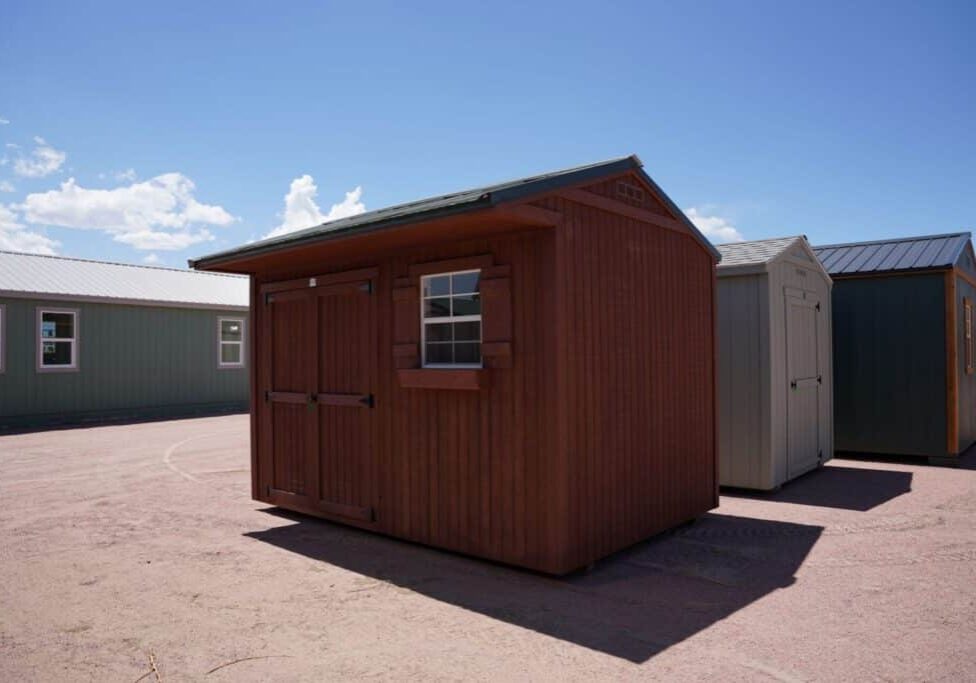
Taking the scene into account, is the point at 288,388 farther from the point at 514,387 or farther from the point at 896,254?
the point at 896,254

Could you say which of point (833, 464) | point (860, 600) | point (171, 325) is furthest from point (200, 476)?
point (171, 325)

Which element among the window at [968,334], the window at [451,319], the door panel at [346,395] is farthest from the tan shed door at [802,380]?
the door panel at [346,395]

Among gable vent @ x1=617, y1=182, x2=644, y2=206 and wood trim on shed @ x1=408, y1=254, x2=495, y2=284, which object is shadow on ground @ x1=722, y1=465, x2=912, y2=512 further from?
wood trim on shed @ x1=408, y1=254, x2=495, y2=284

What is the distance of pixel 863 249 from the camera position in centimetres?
1170

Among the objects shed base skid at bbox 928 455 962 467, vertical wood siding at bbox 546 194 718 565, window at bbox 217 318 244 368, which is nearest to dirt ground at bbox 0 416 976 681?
vertical wood siding at bbox 546 194 718 565

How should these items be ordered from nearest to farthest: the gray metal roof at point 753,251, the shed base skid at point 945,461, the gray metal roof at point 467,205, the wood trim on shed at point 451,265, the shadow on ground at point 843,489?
the gray metal roof at point 467,205 < the wood trim on shed at point 451,265 < the shadow on ground at point 843,489 < the gray metal roof at point 753,251 < the shed base skid at point 945,461

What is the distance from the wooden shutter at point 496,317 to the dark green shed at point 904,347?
25.8 feet

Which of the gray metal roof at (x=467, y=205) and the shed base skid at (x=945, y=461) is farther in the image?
the shed base skid at (x=945, y=461)

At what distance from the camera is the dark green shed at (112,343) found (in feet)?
51.1

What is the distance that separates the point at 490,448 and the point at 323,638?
6.13 feet

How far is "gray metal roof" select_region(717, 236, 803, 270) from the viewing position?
27.3 ft

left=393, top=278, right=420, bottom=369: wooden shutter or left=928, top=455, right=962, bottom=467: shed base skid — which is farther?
left=928, top=455, right=962, bottom=467: shed base skid

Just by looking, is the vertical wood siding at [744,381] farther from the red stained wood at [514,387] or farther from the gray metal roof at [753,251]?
the red stained wood at [514,387]

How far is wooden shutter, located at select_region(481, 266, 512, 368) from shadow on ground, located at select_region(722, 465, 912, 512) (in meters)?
4.26
